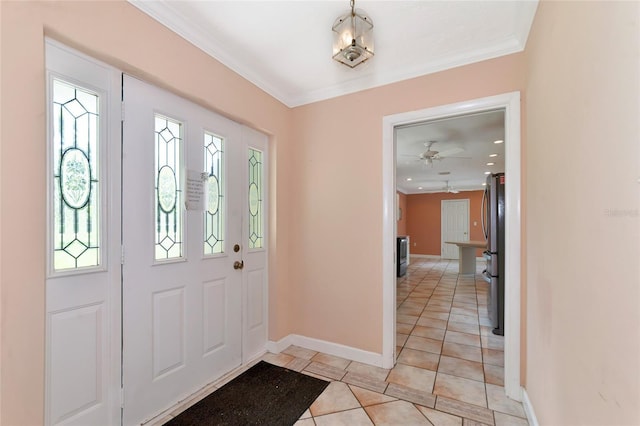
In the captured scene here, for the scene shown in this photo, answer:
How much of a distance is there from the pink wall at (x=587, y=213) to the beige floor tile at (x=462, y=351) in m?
1.12

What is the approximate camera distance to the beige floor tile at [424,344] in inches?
116

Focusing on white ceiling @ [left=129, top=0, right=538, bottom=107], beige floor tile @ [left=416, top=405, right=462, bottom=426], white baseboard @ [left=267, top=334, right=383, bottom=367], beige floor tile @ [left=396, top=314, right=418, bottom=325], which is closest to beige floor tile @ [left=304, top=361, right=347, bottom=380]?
white baseboard @ [left=267, top=334, right=383, bottom=367]

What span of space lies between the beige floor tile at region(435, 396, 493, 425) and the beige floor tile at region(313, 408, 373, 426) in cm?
55

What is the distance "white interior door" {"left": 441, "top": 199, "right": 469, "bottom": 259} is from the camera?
34.0 feet

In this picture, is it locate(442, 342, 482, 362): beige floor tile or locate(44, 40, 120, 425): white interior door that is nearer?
locate(44, 40, 120, 425): white interior door

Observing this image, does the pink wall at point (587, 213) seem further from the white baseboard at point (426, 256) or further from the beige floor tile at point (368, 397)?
the white baseboard at point (426, 256)

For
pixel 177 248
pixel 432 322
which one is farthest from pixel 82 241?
pixel 432 322

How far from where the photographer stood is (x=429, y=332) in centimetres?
341

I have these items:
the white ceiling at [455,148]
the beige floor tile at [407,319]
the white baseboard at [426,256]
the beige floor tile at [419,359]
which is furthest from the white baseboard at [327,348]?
the white baseboard at [426,256]

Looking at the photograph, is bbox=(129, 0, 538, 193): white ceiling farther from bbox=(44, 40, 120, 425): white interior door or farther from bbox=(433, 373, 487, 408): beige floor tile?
bbox=(433, 373, 487, 408): beige floor tile

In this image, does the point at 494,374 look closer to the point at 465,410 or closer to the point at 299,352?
the point at 465,410

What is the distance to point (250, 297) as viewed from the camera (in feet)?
8.83

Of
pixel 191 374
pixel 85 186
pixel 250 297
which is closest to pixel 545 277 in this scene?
pixel 250 297

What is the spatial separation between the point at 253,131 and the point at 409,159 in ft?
13.0
